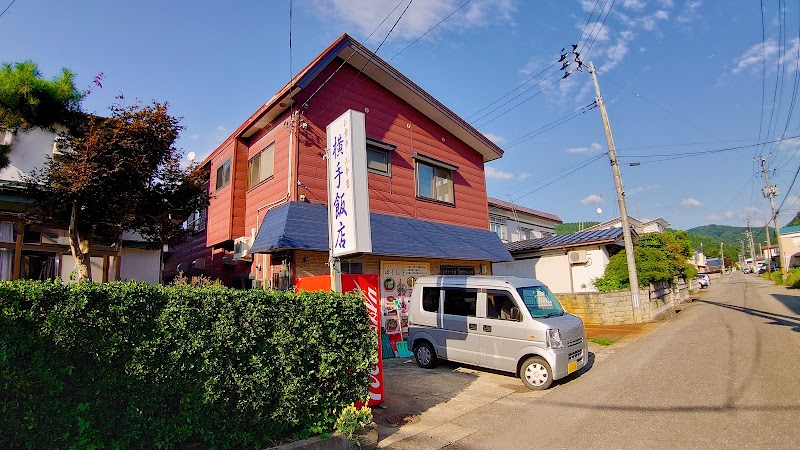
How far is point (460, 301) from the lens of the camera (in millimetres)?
9258

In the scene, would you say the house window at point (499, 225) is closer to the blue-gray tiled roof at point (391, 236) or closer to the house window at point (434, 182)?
the blue-gray tiled roof at point (391, 236)

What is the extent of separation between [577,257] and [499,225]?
594cm

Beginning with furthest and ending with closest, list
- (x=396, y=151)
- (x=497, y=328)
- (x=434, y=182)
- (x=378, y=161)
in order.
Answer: (x=434, y=182) < (x=396, y=151) < (x=378, y=161) < (x=497, y=328)

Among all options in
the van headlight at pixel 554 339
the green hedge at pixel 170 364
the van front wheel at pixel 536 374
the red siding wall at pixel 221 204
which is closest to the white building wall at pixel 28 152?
the red siding wall at pixel 221 204

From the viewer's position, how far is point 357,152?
22.9 feet

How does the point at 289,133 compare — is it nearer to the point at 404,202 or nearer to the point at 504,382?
the point at 404,202

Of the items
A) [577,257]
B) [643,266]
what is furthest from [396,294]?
[643,266]

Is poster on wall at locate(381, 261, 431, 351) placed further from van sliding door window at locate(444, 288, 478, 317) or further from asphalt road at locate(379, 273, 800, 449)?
asphalt road at locate(379, 273, 800, 449)

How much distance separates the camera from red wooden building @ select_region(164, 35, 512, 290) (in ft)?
35.2

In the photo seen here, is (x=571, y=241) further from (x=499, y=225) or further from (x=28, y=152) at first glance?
(x=28, y=152)

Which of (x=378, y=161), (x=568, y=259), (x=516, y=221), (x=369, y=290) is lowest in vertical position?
(x=369, y=290)

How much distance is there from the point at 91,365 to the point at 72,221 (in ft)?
16.5

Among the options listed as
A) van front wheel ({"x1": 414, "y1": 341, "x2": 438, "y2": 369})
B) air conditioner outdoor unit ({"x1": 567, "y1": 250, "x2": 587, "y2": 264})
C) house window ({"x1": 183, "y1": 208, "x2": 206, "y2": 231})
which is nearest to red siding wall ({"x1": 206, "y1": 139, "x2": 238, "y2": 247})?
house window ({"x1": 183, "y1": 208, "x2": 206, "y2": 231})

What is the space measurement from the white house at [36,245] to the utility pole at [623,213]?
17381 millimetres
